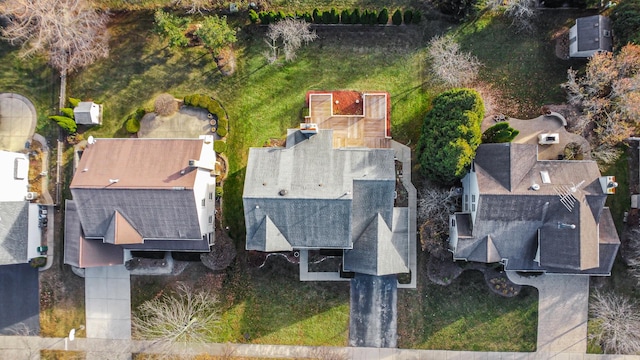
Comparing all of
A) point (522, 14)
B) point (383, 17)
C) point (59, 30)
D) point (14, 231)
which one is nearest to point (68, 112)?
point (59, 30)

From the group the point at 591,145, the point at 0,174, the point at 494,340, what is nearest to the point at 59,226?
the point at 0,174

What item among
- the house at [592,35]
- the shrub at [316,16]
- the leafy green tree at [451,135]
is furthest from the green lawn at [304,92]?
the leafy green tree at [451,135]

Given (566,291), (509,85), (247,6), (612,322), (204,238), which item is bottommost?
(612,322)

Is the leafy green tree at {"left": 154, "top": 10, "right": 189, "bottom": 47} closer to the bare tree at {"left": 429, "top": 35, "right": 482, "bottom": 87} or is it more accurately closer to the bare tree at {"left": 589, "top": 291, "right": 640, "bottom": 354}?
the bare tree at {"left": 429, "top": 35, "right": 482, "bottom": 87}

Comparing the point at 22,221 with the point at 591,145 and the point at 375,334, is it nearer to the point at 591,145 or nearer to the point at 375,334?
the point at 375,334

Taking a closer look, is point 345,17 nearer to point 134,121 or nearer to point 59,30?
point 134,121
